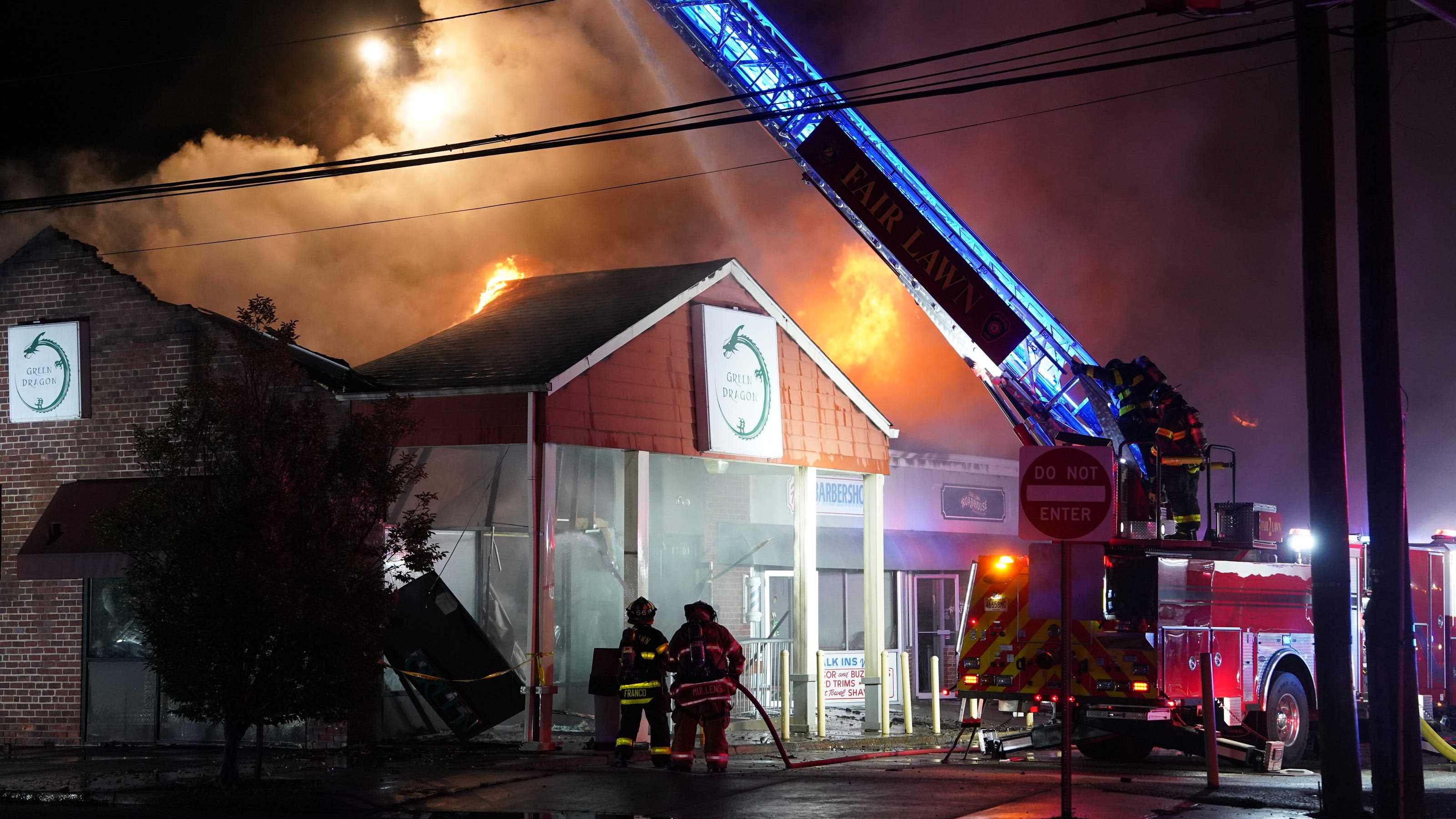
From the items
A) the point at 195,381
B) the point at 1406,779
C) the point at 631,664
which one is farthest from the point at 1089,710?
the point at 195,381

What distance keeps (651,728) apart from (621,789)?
2277mm

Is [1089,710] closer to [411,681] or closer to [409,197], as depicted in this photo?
[411,681]

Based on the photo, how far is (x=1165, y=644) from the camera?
12.5 m

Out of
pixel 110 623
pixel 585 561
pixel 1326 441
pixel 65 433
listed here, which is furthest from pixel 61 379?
pixel 1326 441

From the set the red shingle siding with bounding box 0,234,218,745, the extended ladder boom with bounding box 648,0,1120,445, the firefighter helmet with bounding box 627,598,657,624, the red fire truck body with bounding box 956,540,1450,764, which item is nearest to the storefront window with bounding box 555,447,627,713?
the firefighter helmet with bounding box 627,598,657,624

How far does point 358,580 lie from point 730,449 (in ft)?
19.6

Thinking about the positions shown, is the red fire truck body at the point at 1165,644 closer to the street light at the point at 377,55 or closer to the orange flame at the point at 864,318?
the orange flame at the point at 864,318

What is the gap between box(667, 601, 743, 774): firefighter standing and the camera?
13.0 meters

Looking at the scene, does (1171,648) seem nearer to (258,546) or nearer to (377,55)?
(258,546)

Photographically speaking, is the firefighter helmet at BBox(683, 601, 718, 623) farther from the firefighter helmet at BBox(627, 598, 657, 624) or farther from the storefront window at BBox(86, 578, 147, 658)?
the storefront window at BBox(86, 578, 147, 658)

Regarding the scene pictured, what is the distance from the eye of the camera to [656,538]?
71.6ft

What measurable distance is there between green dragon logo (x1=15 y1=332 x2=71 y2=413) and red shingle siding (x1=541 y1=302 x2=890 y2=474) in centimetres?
601

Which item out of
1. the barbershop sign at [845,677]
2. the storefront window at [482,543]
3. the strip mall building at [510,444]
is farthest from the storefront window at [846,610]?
the storefront window at [482,543]

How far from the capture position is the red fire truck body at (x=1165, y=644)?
12477 mm
